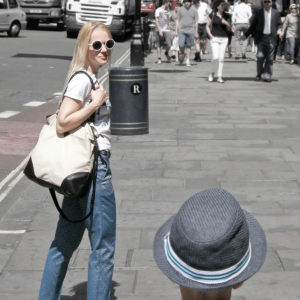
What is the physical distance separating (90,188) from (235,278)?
2216mm

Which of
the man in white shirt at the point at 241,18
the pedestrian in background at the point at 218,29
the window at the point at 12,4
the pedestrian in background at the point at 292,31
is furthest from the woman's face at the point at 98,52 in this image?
the window at the point at 12,4

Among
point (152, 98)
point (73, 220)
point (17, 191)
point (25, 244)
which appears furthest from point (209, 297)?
point (152, 98)

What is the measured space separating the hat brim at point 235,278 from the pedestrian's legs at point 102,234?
2006mm

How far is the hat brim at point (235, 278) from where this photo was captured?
1.91 meters

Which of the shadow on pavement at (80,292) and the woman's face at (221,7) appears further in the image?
the woman's face at (221,7)

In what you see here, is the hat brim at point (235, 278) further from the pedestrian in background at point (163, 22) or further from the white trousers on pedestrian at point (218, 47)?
the pedestrian in background at point (163, 22)

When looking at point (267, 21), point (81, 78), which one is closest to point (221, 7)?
point (267, 21)

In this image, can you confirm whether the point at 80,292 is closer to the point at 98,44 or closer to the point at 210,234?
the point at 98,44

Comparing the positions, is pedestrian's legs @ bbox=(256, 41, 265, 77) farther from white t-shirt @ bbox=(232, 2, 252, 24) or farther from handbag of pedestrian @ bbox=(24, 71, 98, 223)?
handbag of pedestrian @ bbox=(24, 71, 98, 223)

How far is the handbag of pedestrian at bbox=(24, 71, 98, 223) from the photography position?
156 inches

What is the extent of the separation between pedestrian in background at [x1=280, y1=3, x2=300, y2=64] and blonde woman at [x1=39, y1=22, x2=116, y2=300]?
1982 cm

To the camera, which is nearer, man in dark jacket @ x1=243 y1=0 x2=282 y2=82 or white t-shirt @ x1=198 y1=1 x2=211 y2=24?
man in dark jacket @ x1=243 y1=0 x2=282 y2=82

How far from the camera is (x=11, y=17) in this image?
3183 centimetres

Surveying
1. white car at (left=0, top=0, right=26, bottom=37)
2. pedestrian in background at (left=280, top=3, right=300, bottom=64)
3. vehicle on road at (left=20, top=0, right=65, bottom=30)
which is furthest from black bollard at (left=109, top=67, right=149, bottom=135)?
vehicle on road at (left=20, top=0, right=65, bottom=30)
